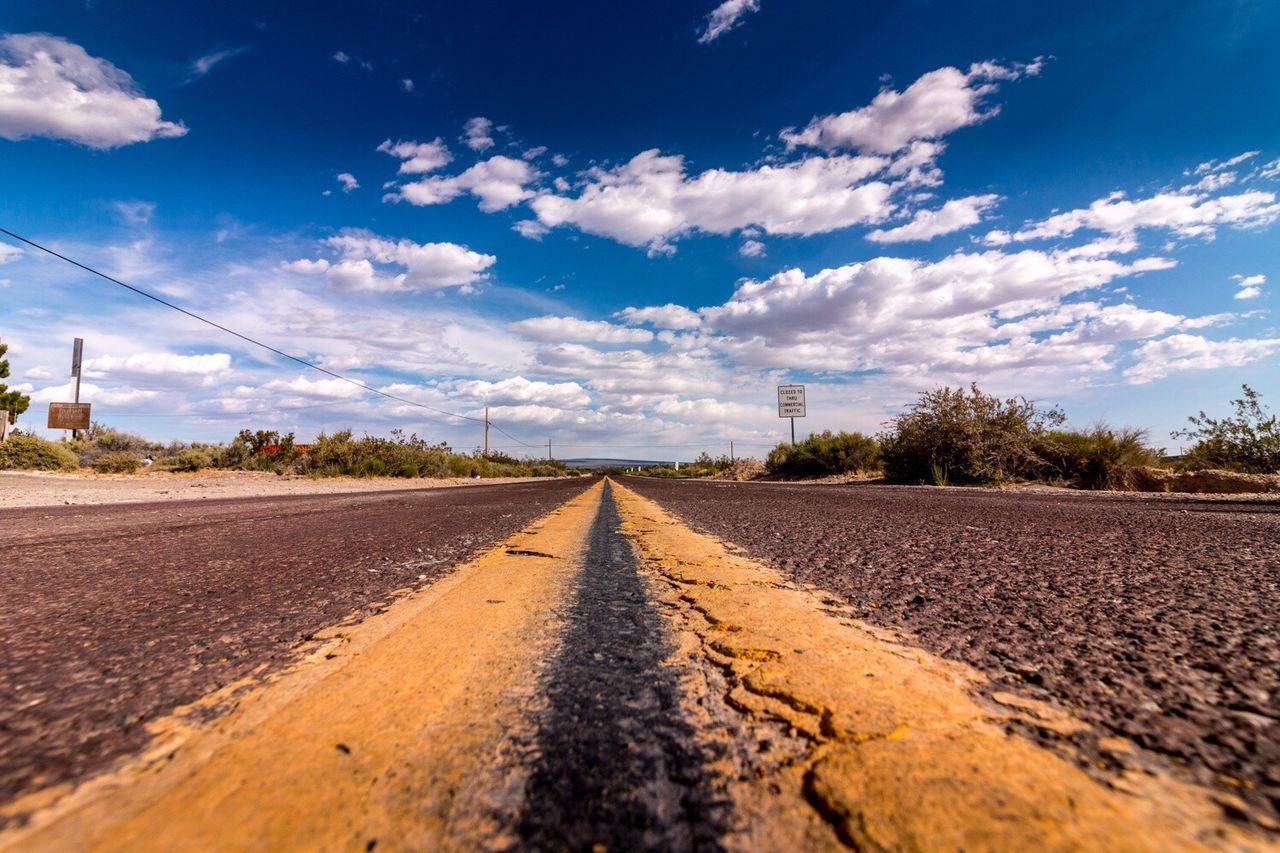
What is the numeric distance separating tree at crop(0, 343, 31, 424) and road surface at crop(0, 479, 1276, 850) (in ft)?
121

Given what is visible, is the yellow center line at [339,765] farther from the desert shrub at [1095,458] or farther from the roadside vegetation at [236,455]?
the roadside vegetation at [236,455]

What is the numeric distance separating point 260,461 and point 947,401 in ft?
77.3

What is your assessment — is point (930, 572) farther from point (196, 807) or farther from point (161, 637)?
point (161, 637)

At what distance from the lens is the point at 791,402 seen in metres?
40.8

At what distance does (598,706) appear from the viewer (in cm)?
92

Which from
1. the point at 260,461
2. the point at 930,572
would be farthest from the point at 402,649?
the point at 260,461

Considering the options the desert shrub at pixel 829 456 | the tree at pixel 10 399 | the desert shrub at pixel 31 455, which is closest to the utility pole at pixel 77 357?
the tree at pixel 10 399

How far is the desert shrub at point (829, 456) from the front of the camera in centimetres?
2164

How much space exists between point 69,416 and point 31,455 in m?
14.6

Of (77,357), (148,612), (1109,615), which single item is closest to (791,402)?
(1109,615)

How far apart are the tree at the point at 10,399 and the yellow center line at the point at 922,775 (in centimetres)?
3879

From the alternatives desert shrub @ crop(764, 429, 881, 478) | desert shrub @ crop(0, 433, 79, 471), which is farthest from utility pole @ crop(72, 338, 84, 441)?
desert shrub @ crop(764, 429, 881, 478)

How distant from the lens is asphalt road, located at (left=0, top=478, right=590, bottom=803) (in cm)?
88

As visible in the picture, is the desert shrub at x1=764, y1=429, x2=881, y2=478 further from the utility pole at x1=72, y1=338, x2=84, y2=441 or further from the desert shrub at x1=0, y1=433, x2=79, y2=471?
the utility pole at x1=72, y1=338, x2=84, y2=441
